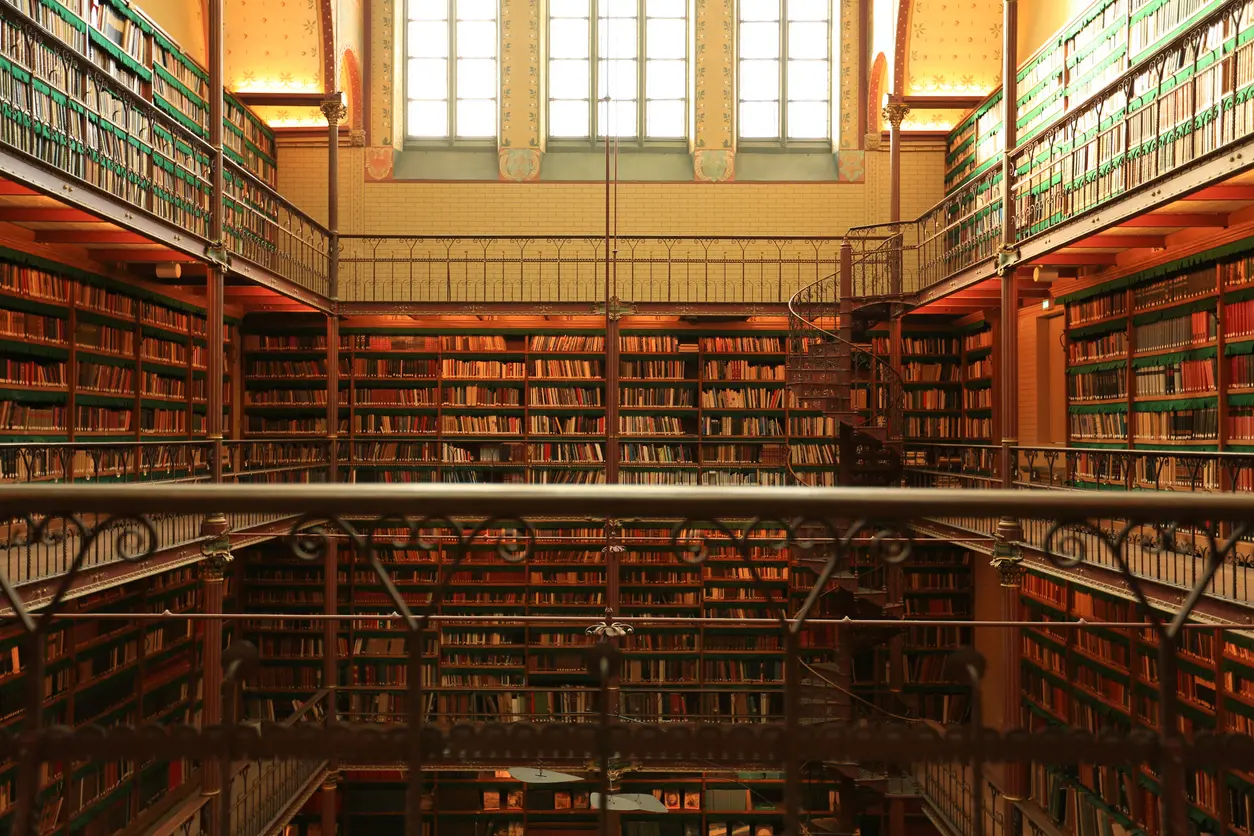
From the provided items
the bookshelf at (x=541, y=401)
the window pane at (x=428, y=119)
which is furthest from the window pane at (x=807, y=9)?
the window pane at (x=428, y=119)

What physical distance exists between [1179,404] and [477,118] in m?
8.36

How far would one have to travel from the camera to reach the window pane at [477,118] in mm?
11547

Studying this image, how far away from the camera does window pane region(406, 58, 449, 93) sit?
11.6 metres

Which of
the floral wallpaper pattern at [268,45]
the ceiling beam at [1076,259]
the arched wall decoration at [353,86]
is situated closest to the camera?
the ceiling beam at [1076,259]

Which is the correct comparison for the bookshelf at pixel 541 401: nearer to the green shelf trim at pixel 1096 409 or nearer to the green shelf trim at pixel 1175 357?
the green shelf trim at pixel 1096 409

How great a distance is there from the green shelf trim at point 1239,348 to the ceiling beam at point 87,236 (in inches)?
291

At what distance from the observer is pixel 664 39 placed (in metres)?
11.6

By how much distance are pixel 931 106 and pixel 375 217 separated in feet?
21.6

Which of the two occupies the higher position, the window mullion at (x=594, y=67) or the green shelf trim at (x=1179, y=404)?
the window mullion at (x=594, y=67)

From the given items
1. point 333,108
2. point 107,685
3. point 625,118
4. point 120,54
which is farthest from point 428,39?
point 107,685

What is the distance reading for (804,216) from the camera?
36.9 feet

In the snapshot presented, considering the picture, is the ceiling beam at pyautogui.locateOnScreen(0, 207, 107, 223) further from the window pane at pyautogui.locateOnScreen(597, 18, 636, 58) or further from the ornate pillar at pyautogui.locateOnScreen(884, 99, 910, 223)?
the ornate pillar at pyautogui.locateOnScreen(884, 99, 910, 223)

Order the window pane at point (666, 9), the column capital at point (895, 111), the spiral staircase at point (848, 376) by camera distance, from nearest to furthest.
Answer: the spiral staircase at point (848, 376), the column capital at point (895, 111), the window pane at point (666, 9)

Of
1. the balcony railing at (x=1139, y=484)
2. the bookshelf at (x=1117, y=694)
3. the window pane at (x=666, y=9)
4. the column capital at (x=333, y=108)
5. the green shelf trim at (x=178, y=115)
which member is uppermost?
the window pane at (x=666, y=9)
